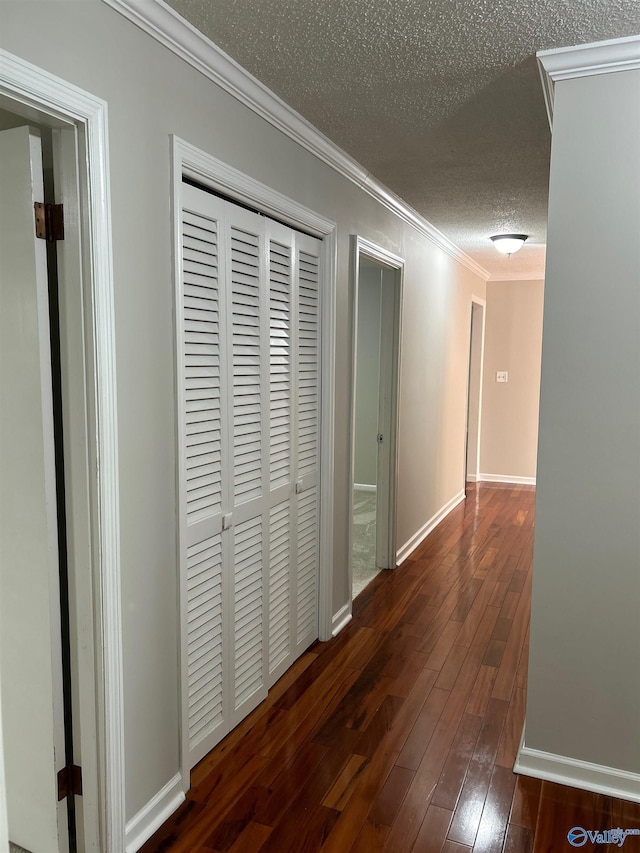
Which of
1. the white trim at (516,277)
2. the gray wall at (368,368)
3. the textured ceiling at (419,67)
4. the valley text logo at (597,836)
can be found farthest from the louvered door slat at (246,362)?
the white trim at (516,277)

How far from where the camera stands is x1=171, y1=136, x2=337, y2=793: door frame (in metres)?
1.94

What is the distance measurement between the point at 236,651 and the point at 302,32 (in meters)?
2.14

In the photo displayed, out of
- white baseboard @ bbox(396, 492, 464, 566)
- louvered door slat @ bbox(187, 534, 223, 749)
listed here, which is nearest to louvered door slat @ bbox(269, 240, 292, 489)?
louvered door slat @ bbox(187, 534, 223, 749)

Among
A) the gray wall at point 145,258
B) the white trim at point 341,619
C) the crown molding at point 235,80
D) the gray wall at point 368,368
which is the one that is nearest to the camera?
the gray wall at point 145,258

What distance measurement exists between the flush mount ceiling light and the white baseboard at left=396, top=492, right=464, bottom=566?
2.27 m

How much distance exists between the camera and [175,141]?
6.19ft

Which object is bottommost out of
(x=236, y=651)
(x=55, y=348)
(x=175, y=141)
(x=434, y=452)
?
(x=236, y=651)

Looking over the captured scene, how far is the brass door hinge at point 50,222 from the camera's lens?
1602 mm

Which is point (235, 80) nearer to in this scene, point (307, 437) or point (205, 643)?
point (307, 437)

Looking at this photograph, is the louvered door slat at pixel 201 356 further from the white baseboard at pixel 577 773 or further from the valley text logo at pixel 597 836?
the valley text logo at pixel 597 836

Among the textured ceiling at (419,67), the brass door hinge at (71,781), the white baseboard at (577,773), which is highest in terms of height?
the textured ceiling at (419,67)

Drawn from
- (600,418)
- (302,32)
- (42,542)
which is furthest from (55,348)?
(600,418)

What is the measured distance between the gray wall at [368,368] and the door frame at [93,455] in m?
5.05

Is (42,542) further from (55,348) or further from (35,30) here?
(35,30)
